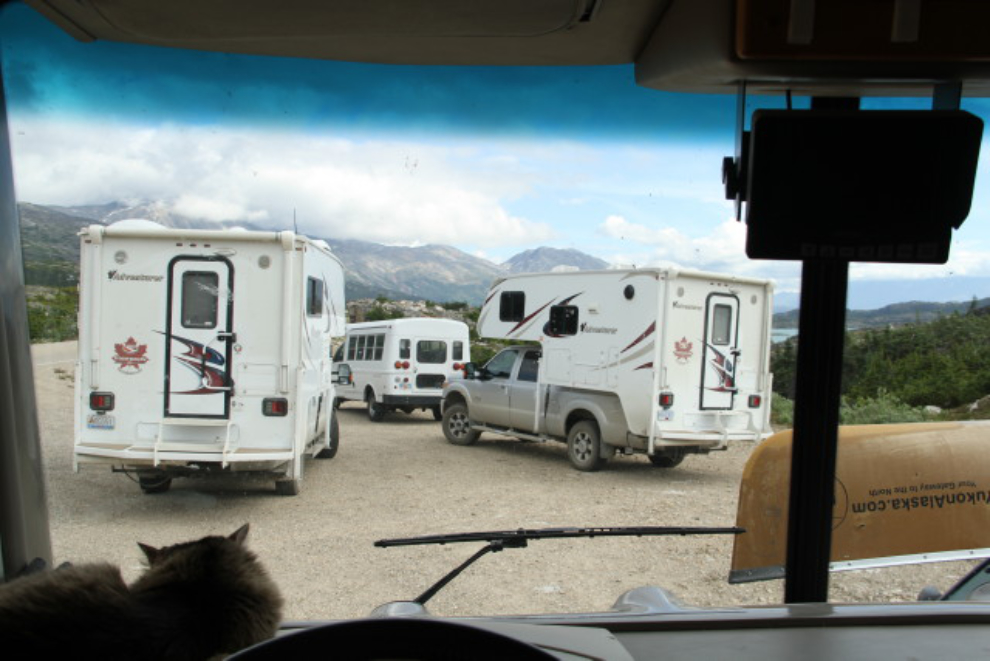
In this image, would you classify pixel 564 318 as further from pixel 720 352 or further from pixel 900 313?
pixel 900 313

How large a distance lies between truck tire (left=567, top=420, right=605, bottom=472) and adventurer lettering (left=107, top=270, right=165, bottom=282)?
13.6 ft

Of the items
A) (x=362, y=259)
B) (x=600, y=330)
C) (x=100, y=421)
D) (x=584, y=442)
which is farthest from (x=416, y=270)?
(x=600, y=330)

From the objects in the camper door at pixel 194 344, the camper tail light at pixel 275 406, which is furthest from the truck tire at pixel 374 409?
the camper door at pixel 194 344

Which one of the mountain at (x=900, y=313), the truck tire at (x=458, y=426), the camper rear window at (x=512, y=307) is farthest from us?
the truck tire at (x=458, y=426)

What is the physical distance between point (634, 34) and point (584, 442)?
619 cm

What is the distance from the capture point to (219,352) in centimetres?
715

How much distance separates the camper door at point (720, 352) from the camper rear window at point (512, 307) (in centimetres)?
205

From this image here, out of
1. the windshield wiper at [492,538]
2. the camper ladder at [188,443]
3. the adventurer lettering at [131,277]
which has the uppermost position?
the adventurer lettering at [131,277]

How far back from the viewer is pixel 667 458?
6.86 metres

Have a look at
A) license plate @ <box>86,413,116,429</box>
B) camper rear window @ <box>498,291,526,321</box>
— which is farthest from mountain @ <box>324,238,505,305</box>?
camper rear window @ <box>498,291,526,321</box>

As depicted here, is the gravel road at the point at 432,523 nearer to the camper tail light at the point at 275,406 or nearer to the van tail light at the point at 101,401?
the camper tail light at the point at 275,406

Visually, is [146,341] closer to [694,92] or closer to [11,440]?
[11,440]

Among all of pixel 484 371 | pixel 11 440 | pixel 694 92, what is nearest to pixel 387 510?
pixel 11 440

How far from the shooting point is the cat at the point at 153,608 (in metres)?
1.17
